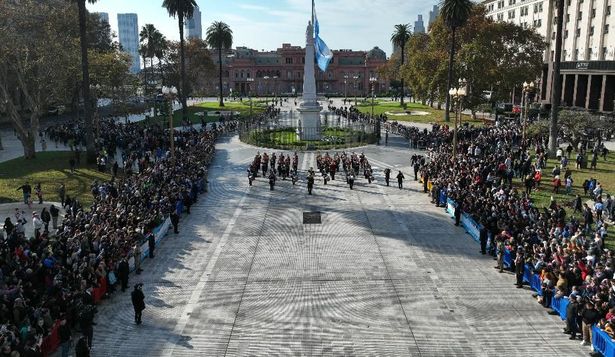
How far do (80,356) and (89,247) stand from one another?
5.43 meters

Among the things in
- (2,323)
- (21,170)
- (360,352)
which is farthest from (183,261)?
(21,170)

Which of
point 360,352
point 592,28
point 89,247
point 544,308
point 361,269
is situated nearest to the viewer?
point 360,352

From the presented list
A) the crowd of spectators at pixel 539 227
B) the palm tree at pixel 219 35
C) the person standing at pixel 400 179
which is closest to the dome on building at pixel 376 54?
the palm tree at pixel 219 35

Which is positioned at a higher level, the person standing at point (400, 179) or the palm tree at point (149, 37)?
the palm tree at point (149, 37)

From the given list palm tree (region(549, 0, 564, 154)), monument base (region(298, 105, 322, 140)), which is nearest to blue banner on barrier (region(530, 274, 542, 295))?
palm tree (region(549, 0, 564, 154))

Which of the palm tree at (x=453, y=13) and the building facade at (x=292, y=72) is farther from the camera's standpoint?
the building facade at (x=292, y=72)

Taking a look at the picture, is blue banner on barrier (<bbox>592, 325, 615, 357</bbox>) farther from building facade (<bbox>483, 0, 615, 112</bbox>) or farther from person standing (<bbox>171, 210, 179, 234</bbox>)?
building facade (<bbox>483, 0, 615, 112</bbox>)

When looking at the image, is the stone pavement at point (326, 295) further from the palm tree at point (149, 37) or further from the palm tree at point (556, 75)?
the palm tree at point (149, 37)

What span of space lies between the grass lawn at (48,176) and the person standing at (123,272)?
11286mm

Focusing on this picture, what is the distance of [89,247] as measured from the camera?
→ 53.7ft

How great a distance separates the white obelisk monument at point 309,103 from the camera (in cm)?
4531

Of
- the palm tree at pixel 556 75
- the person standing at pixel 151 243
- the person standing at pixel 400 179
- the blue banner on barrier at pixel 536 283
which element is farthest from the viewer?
the palm tree at pixel 556 75

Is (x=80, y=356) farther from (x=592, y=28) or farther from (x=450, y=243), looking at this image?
(x=592, y=28)

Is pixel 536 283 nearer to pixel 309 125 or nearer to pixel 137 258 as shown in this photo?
pixel 137 258
